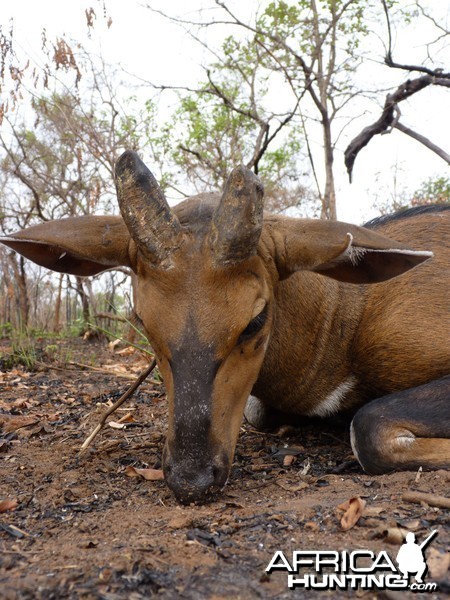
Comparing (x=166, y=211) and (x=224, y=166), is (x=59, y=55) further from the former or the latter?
(x=166, y=211)

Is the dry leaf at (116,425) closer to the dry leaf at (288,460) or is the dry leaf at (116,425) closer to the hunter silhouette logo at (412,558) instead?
the dry leaf at (288,460)

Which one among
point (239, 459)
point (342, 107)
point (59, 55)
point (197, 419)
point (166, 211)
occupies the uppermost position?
point (59, 55)

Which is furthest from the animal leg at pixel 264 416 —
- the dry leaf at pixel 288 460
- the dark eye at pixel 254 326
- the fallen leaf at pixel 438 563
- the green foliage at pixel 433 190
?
the green foliage at pixel 433 190

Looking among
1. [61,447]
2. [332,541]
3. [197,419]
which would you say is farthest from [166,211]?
[61,447]

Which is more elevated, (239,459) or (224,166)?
(224,166)

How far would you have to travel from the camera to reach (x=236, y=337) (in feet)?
10.7

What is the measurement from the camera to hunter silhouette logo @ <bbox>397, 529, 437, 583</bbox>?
2252mm

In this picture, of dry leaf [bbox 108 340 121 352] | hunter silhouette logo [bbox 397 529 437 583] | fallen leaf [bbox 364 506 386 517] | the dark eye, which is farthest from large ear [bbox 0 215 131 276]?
dry leaf [bbox 108 340 121 352]

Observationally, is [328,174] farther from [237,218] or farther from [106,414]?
[237,218]

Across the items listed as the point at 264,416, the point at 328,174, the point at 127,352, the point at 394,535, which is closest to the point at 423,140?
the point at 328,174

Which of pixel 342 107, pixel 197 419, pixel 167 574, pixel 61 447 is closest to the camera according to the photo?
pixel 167 574

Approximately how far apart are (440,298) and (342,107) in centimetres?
828

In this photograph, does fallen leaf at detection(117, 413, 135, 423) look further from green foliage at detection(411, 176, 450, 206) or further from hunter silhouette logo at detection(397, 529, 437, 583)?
green foliage at detection(411, 176, 450, 206)

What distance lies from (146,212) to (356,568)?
74.2 inches
